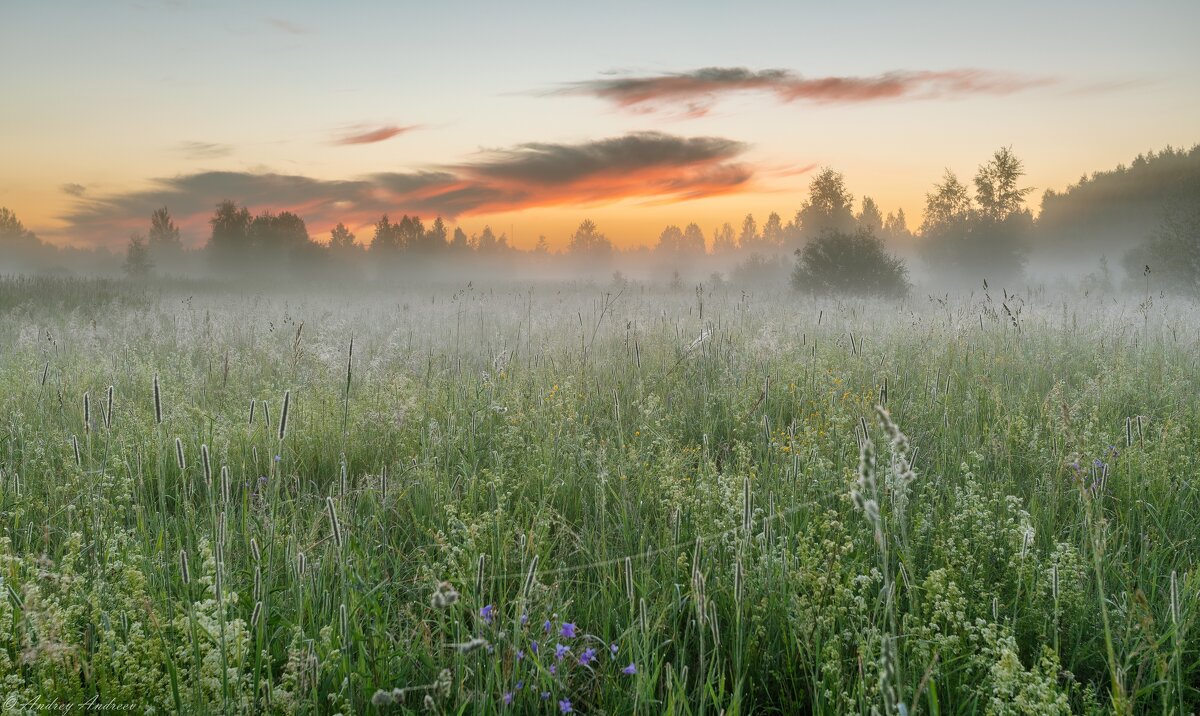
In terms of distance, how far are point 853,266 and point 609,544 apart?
2300 centimetres

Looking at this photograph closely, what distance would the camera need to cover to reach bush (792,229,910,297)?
23.2 meters

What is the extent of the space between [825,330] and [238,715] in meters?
8.53

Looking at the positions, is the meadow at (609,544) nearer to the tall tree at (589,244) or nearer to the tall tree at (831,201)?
the tall tree at (831,201)

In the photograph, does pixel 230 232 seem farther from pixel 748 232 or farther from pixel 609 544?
pixel 748 232

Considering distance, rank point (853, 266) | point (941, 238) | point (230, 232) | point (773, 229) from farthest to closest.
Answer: point (773, 229), point (230, 232), point (941, 238), point (853, 266)

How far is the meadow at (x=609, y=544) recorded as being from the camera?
5.52 ft

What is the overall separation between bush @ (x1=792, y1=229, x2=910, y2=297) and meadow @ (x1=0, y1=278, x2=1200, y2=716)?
17825 mm

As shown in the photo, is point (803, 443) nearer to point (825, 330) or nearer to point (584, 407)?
point (584, 407)

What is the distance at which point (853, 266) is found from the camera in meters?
23.4

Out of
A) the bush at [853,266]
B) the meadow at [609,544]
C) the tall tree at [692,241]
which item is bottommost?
the meadow at [609,544]

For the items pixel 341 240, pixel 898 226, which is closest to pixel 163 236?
pixel 341 240

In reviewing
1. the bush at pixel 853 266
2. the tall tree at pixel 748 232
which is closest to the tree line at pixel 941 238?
the bush at pixel 853 266

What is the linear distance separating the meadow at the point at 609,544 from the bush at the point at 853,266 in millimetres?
17825

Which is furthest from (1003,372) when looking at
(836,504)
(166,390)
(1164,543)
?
(166,390)
